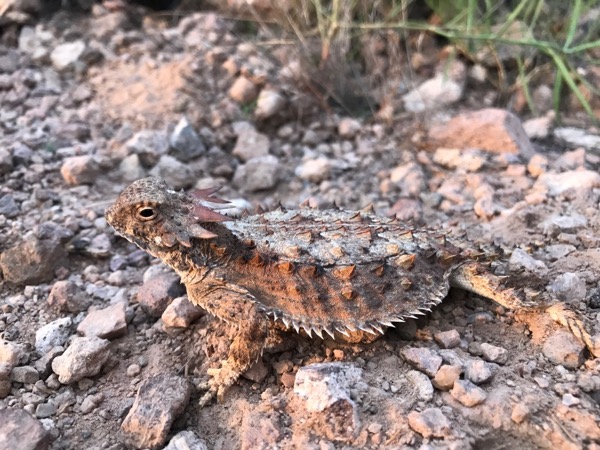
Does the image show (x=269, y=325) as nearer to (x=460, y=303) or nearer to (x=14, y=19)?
(x=460, y=303)

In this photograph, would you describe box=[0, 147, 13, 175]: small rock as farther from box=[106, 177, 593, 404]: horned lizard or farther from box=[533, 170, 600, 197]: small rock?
box=[533, 170, 600, 197]: small rock

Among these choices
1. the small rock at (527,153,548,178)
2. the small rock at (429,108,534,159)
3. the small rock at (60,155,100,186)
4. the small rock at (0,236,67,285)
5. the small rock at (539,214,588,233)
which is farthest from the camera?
the small rock at (429,108,534,159)

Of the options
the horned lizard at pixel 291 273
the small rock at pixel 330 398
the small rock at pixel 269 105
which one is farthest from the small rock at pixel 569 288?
the small rock at pixel 269 105

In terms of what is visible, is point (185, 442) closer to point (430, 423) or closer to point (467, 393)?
point (430, 423)

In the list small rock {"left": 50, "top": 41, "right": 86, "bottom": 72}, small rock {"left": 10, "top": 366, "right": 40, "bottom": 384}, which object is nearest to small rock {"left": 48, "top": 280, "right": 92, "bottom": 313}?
small rock {"left": 10, "top": 366, "right": 40, "bottom": 384}

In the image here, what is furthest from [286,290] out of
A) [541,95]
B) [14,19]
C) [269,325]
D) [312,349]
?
[14,19]
